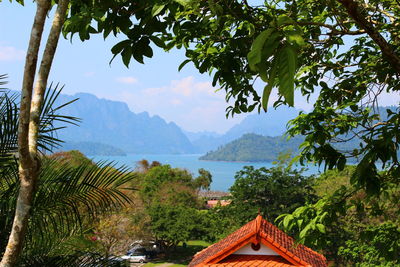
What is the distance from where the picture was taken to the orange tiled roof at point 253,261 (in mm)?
9648

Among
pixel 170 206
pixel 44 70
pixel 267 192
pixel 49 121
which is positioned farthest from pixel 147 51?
pixel 170 206

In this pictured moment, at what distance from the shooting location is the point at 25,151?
8.86 ft

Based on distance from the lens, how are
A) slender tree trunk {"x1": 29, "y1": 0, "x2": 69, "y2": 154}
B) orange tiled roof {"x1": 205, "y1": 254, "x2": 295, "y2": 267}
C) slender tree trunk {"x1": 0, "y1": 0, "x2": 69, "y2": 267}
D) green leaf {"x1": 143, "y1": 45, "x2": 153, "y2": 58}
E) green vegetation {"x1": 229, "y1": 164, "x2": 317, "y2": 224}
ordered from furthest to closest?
green vegetation {"x1": 229, "y1": 164, "x2": 317, "y2": 224} < orange tiled roof {"x1": 205, "y1": 254, "x2": 295, "y2": 267} < slender tree trunk {"x1": 29, "y1": 0, "x2": 69, "y2": 154} < slender tree trunk {"x1": 0, "y1": 0, "x2": 69, "y2": 267} < green leaf {"x1": 143, "y1": 45, "x2": 153, "y2": 58}

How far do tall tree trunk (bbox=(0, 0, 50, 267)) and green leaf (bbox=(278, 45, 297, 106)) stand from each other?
2090 mm

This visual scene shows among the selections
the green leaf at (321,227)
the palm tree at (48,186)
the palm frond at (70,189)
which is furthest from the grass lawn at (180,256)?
the green leaf at (321,227)

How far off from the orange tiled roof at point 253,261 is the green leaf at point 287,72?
916 centimetres

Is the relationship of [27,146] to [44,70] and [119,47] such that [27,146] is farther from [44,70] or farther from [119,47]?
[119,47]

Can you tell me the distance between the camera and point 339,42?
18.0 feet

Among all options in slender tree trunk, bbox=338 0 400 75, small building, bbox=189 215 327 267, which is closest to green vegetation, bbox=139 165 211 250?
small building, bbox=189 215 327 267

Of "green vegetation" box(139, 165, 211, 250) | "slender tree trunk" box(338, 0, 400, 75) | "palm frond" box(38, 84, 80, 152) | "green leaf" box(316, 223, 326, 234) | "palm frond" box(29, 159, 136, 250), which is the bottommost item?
"green vegetation" box(139, 165, 211, 250)

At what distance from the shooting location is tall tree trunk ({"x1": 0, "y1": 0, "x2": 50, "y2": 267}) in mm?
2691

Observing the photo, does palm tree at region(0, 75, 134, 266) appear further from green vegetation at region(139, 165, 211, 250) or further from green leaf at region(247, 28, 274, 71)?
green vegetation at region(139, 165, 211, 250)

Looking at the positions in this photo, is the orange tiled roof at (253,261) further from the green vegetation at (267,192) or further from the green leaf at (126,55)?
the green vegetation at (267,192)

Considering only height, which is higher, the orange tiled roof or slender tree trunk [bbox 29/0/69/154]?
slender tree trunk [bbox 29/0/69/154]
